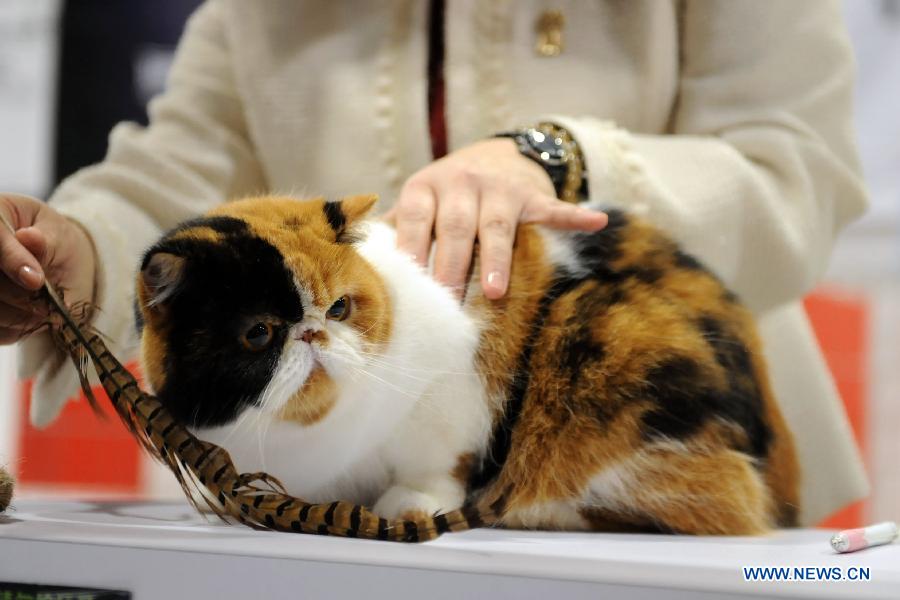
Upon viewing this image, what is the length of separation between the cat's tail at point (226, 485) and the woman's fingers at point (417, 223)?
23cm

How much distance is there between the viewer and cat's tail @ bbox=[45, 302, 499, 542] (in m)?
0.54

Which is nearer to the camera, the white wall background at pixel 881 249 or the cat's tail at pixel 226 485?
the cat's tail at pixel 226 485

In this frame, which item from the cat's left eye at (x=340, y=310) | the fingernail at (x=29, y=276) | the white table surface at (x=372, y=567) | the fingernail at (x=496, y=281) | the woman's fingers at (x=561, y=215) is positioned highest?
the fingernail at (x=29, y=276)

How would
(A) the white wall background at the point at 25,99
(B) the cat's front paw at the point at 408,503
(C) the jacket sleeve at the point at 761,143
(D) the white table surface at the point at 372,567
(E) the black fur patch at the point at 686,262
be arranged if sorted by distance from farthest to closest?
(A) the white wall background at the point at 25,99 < (C) the jacket sleeve at the point at 761,143 < (E) the black fur patch at the point at 686,262 < (B) the cat's front paw at the point at 408,503 < (D) the white table surface at the point at 372,567

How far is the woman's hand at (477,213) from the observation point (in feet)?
2.37

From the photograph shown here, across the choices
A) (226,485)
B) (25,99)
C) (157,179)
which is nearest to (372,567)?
(226,485)

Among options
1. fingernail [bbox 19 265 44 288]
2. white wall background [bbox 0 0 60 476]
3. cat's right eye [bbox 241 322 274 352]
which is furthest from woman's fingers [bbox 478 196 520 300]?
white wall background [bbox 0 0 60 476]

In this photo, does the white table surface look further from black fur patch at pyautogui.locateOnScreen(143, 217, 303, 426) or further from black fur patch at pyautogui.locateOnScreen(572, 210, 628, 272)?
black fur patch at pyautogui.locateOnScreen(572, 210, 628, 272)

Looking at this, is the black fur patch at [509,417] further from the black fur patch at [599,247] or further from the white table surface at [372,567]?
the white table surface at [372,567]

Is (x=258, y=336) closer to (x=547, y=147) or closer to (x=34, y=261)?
(x=34, y=261)

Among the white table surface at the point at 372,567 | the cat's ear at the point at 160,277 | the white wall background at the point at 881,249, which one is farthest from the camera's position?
the white wall background at the point at 881,249

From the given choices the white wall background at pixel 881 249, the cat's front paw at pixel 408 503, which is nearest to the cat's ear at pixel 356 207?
the cat's front paw at pixel 408 503

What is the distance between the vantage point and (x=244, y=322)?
1.85 ft

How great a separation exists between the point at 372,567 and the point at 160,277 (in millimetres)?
240
